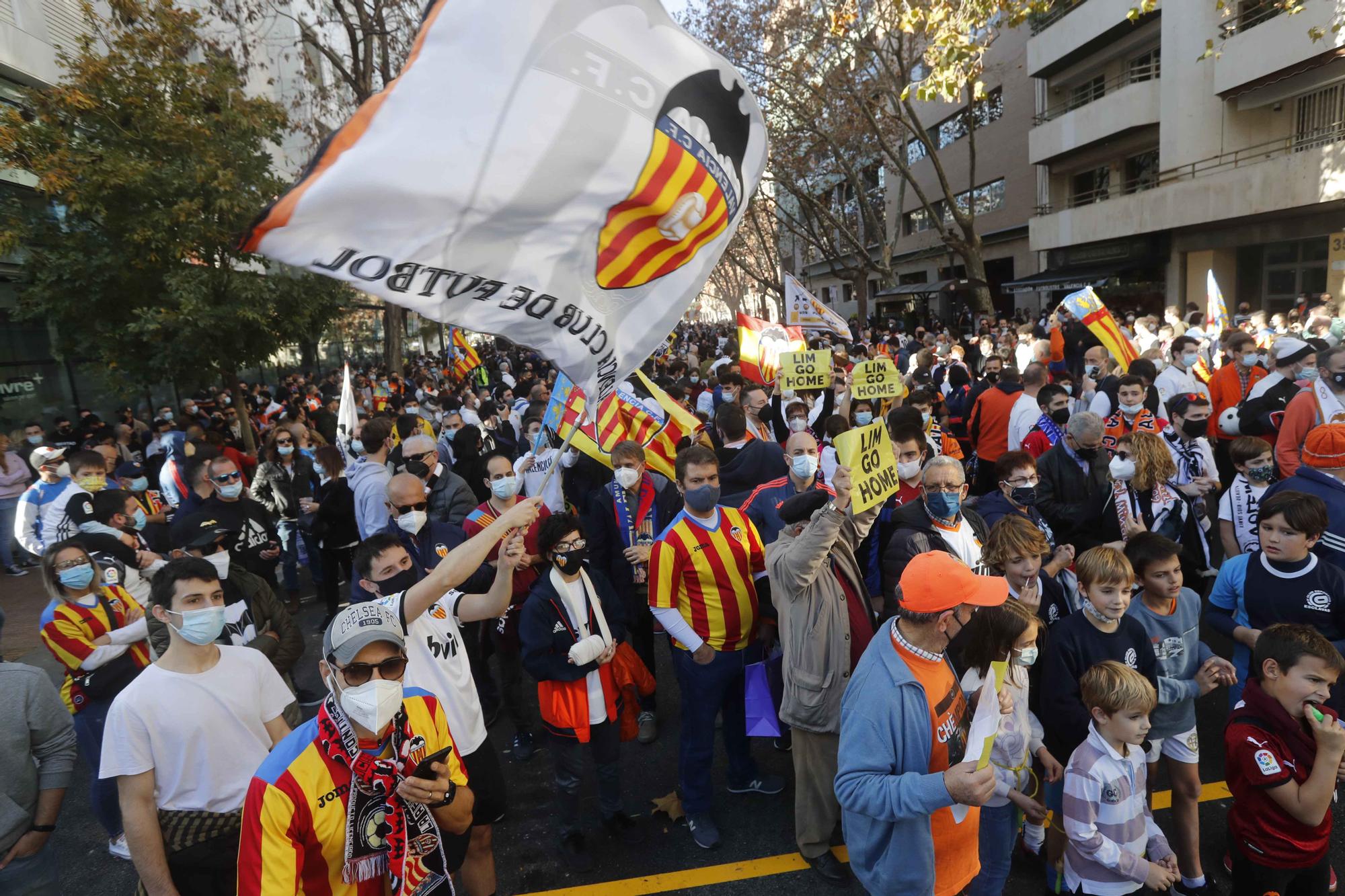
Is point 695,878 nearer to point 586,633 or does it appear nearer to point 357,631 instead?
point 586,633

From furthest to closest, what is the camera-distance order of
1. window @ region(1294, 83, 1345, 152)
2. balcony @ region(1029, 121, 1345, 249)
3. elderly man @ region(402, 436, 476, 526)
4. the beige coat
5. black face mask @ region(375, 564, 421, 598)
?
window @ region(1294, 83, 1345, 152), balcony @ region(1029, 121, 1345, 249), elderly man @ region(402, 436, 476, 526), black face mask @ region(375, 564, 421, 598), the beige coat

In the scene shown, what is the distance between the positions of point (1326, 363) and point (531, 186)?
634 centimetres

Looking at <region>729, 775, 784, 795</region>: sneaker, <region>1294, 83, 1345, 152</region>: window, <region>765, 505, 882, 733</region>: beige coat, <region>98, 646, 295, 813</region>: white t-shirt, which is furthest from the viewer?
<region>1294, 83, 1345, 152</region>: window

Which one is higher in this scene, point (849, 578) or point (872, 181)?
point (872, 181)

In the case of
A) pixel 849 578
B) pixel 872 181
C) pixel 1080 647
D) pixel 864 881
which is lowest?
pixel 864 881

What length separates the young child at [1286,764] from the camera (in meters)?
2.84

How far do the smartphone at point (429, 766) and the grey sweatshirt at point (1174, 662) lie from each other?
3093mm

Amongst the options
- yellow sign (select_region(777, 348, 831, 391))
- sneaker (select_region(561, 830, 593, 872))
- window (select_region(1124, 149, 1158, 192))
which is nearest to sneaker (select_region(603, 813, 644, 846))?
sneaker (select_region(561, 830, 593, 872))

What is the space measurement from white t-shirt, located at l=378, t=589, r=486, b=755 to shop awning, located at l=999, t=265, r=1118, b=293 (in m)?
25.1

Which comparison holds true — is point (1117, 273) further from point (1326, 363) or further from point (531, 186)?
point (531, 186)

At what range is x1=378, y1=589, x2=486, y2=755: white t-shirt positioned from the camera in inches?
134

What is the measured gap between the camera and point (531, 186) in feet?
8.72

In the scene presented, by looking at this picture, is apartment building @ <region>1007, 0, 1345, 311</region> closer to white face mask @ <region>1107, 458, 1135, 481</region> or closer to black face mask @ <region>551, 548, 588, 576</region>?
white face mask @ <region>1107, 458, 1135, 481</region>

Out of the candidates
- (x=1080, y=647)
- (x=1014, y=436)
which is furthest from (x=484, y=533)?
(x=1014, y=436)
